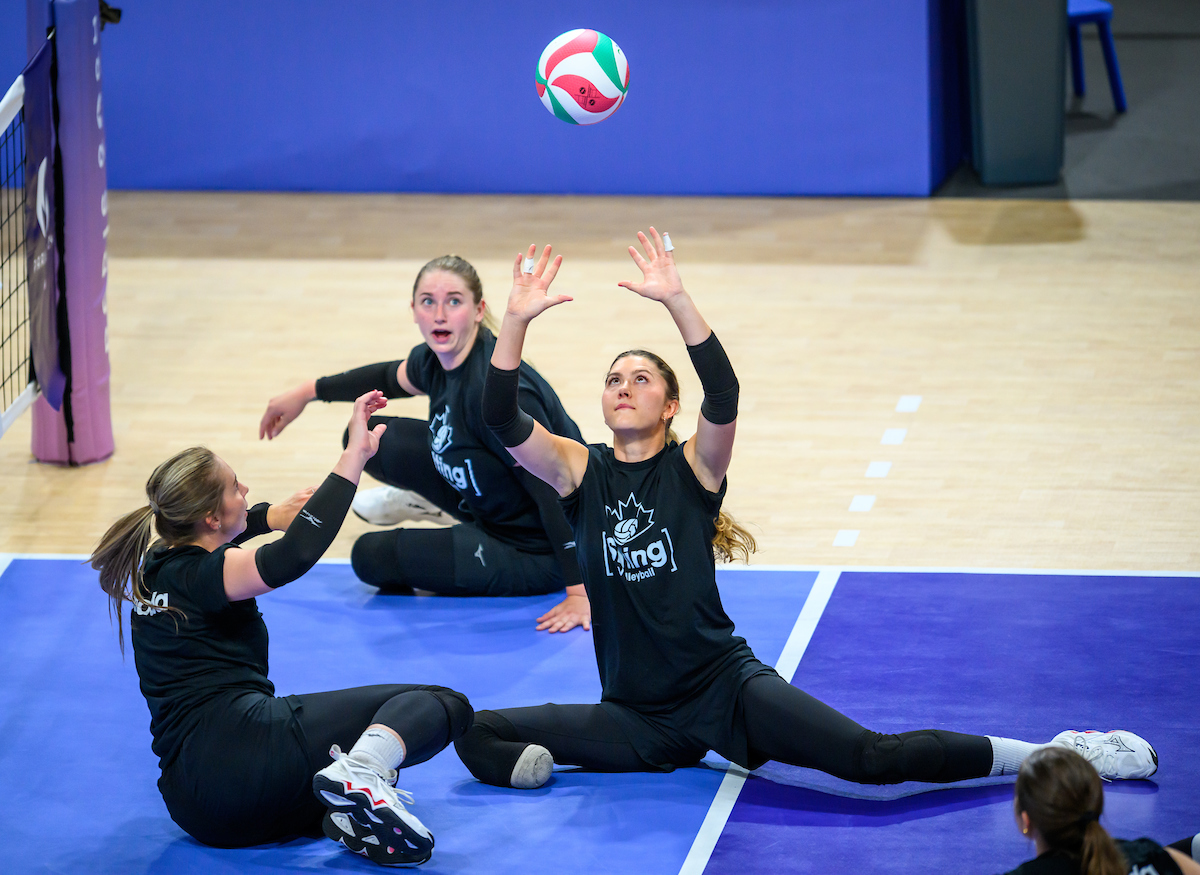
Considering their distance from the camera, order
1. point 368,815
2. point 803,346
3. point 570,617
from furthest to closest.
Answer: point 803,346 < point 570,617 < point 368,815

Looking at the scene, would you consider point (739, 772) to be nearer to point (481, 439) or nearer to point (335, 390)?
point (481, 439)

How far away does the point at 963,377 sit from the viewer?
777 cm

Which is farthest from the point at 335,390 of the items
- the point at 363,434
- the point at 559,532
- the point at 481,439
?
the point at 363,434

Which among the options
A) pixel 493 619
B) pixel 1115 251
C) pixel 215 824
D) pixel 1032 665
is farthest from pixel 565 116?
pixel 1115 251

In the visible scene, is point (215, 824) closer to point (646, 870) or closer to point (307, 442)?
point (646, 870)

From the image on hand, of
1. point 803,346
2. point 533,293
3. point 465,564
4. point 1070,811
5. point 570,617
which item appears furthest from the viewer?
point 803,346

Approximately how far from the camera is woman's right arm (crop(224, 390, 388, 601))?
380 centimetres

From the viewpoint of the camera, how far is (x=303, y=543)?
385 cm

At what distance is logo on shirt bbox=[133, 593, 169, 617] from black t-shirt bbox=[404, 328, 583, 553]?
171 cm

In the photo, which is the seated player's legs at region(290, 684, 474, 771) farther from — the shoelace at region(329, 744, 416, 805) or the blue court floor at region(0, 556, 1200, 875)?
the blue court floor at region(0, 556, 1200, 875)

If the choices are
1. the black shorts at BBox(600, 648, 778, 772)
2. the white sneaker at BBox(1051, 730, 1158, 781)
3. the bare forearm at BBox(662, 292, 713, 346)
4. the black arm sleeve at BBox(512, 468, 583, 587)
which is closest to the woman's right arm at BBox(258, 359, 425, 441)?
the black arm sleeve at BBox(512, 468, 583, 587)

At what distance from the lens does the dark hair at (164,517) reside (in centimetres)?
390

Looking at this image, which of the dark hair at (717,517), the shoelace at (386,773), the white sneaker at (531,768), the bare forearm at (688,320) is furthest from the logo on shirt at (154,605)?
the bare forearm at (688,320)

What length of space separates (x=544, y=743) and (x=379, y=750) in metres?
0.66
